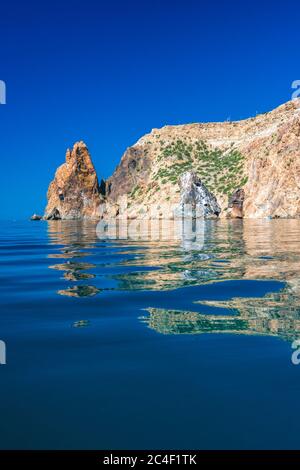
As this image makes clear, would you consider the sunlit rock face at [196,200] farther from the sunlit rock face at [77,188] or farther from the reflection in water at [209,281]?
the reflection in water at [209,281]

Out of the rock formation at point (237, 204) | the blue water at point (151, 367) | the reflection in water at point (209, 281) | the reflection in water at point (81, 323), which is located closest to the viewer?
the blue water at point (151, 367)

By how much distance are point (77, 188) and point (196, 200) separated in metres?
79.8

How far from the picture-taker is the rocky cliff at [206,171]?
111 metres

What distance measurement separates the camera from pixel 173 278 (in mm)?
12820

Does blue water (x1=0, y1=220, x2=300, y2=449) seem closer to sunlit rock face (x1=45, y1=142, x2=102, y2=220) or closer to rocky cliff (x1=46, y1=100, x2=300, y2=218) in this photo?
rocky cliff (x1=46, y1=100, x2=300, y2=218)

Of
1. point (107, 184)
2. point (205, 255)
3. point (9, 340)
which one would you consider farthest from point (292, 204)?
point (107, 184)

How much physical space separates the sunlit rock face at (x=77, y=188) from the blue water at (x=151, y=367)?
571 ft

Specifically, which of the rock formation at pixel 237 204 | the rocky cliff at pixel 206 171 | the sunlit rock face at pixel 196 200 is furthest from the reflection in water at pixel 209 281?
the sunlit rock face at pixel 196 200

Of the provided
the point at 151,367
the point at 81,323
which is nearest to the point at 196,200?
the point at 81,323

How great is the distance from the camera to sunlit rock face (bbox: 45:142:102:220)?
609 ft

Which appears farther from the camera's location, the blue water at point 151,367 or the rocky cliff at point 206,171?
the rocky cliff at point 206,171

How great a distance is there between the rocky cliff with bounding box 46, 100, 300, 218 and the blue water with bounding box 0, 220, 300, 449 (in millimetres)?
93035

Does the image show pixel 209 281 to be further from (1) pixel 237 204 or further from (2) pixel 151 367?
(1) pixel 237 204

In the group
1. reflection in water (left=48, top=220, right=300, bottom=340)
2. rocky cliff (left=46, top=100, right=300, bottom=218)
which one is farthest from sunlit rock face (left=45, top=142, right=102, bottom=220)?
reflection in water (left=48, top=220, right=300, bottom=340)
